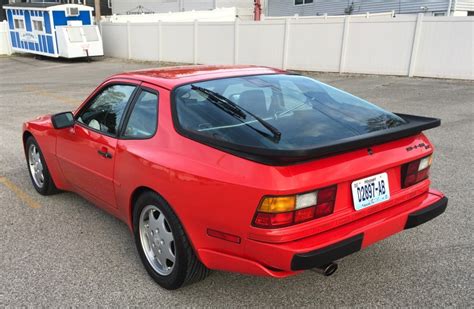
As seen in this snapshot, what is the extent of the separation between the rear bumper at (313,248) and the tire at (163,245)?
187 millimetres

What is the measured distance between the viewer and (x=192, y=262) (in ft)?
9.20

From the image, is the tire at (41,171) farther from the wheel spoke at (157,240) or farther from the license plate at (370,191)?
the license plate at (370,191)

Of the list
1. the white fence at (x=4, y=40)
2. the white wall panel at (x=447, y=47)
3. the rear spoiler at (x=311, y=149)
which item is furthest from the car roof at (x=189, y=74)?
the white fence at (x=4, y=40)

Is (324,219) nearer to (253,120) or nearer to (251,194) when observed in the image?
(251,194)

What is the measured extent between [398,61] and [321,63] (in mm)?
2897

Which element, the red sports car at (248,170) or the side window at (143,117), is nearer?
the red sports car at (248,170)

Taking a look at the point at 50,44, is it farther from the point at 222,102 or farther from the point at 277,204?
the point at 277,204

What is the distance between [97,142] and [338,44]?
13.8 meters

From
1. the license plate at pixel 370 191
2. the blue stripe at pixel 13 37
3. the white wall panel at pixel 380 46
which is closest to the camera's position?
the license plate at pixel 370 191

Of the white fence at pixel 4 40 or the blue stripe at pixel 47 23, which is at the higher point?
the blue stripe at pixel 47 23

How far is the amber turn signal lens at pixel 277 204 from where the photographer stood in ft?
7.64

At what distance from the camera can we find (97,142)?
3551 millimetres

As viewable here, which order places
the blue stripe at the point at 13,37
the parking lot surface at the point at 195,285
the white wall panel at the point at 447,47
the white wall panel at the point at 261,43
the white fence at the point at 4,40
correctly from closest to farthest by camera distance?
1. the parking lot surface at the point at 195,285
2. the white wall panel at the point at 447,47
3. the white wall panel at the point at 261,43
4. the blue stripe at the point at 13,37
5. the white fence at the point at 4,40

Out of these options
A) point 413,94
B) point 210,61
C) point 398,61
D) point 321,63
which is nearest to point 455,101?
point 413,94
